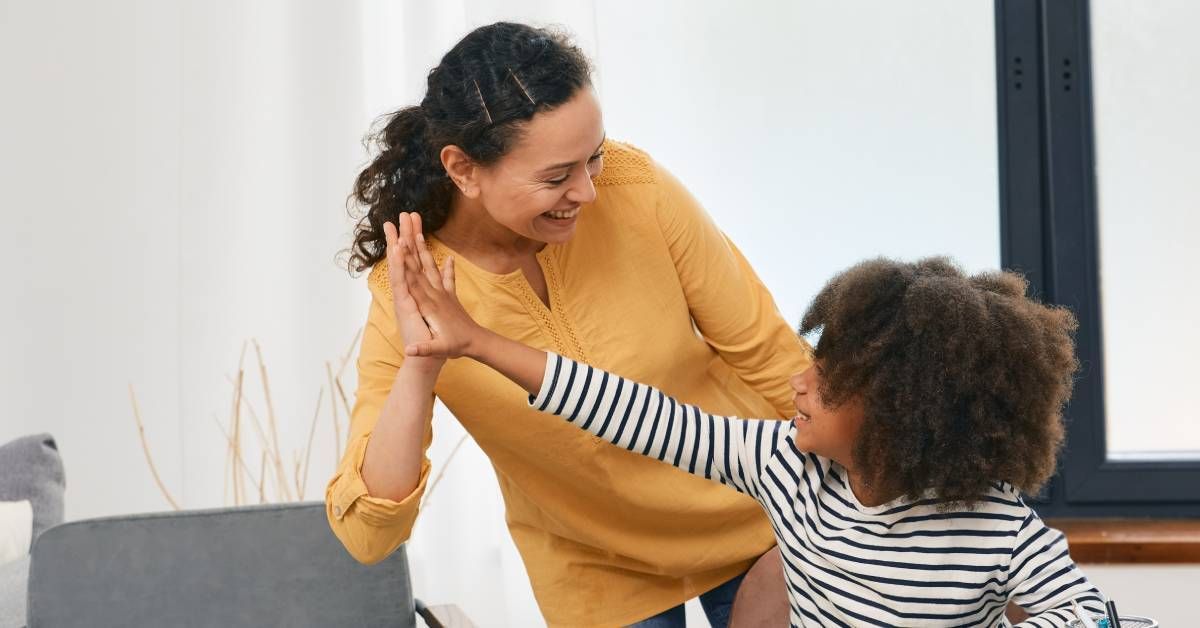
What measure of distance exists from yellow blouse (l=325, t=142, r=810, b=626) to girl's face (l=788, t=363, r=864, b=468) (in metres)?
0.19

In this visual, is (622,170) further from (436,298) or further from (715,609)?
(715,609)

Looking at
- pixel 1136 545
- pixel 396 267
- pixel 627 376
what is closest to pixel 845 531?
pixel 627 376

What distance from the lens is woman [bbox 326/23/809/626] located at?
145cm

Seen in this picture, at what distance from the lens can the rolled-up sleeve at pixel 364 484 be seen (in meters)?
1.37

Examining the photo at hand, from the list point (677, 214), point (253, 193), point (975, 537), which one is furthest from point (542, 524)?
point (253, 193)

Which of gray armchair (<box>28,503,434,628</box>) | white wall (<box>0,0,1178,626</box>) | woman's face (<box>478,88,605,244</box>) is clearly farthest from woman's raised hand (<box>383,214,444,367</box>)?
white wall (<box>0,0,1178,626</box>)

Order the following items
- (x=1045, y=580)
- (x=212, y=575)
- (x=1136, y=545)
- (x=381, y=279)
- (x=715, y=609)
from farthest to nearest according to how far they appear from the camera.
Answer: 1. (x=1136, y=545)
2. (x=212, y=575)
3. (x=715, y=609)
4. (x=381, y=279)
5. (x=1045, y=580)

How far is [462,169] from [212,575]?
74cm

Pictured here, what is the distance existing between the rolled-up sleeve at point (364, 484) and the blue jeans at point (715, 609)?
38 centimetres

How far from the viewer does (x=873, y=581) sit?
1.34 metres

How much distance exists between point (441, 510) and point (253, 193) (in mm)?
798

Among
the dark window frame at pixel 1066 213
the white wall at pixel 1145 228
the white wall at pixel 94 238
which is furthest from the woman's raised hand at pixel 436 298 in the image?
the white wall at pixel 1145 228

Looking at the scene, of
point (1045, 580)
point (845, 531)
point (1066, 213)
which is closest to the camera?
point (1045, 580)

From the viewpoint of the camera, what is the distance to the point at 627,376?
1556 mm
